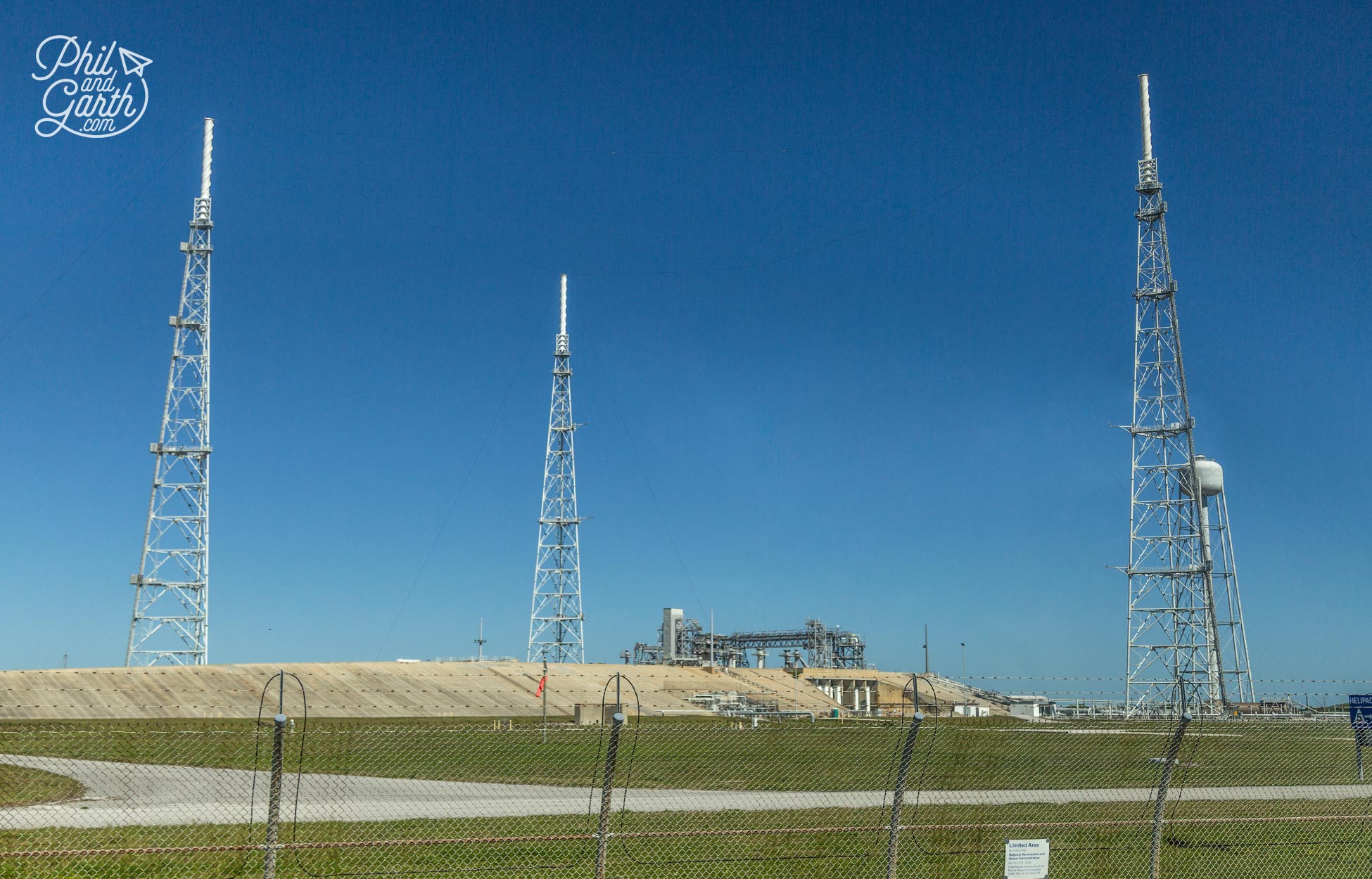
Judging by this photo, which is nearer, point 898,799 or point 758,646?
point 898,799

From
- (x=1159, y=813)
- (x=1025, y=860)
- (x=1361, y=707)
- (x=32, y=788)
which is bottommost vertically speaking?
(x=32, y=788)

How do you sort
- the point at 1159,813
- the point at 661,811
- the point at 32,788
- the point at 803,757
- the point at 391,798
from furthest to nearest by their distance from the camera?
the point at 803,757 → the point at 32,788 → the point at 391,798 → the point at 661,811 → the point at 1159,813

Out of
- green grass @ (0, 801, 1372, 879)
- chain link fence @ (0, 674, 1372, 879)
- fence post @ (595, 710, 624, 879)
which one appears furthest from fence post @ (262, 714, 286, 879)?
fence post @ (595, 710, 624, 879)

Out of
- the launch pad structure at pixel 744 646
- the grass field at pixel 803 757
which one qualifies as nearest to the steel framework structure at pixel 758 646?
the launch pad structure at pixel 744 646

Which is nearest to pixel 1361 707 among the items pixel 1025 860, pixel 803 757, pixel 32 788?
pixel 803 757

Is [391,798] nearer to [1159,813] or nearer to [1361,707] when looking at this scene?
[1159,813]

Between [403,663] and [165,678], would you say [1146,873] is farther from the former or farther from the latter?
[403,663]

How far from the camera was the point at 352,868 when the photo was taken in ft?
44.4

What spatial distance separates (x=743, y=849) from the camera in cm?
1577

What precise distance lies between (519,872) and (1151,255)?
58404 millimetres

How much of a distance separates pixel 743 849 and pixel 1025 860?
524cm

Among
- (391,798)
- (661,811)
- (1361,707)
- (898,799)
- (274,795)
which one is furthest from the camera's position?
(1361,707)

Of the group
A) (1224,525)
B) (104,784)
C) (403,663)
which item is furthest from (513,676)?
(104,784)

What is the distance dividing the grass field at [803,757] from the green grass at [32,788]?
2.34ft
